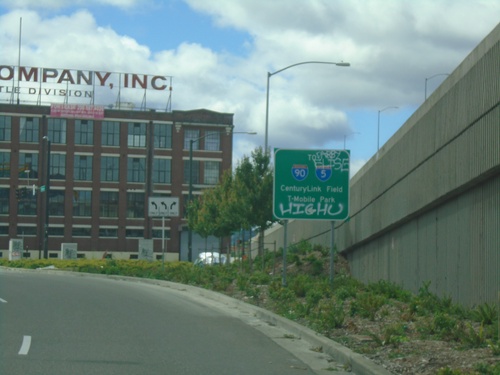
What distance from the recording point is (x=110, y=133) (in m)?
85.9

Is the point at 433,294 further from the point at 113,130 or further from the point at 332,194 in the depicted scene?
the point at 113,130

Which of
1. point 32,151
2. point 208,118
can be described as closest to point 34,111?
point 32,151

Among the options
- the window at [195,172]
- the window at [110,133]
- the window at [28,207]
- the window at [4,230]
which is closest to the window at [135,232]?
the window at [195,172]

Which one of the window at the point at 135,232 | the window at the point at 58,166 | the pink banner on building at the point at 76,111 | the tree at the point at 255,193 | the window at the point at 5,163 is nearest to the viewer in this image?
the tree at the point at 255,193

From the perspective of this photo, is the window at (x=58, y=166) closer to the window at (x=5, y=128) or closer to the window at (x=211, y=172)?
the window at (x=5, y=128)

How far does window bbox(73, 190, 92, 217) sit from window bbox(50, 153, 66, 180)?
2.24 metres

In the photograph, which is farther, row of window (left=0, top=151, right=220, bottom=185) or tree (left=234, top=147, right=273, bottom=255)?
row of window (left=0, top=151, right=220, bottom=185)

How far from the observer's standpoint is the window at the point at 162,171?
87000mm

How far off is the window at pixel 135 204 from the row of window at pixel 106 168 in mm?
1637

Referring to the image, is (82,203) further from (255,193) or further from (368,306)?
(368,306)

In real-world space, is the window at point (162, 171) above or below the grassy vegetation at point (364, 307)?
above

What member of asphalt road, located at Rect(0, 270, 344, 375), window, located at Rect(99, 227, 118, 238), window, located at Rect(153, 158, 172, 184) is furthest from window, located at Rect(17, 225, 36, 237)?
asphalt road, located at Rect(0, 270, 344, 375)

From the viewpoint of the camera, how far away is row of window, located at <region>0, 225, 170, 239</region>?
279 ft

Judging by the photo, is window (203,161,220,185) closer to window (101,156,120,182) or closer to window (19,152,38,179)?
window (101,156,120,182)
